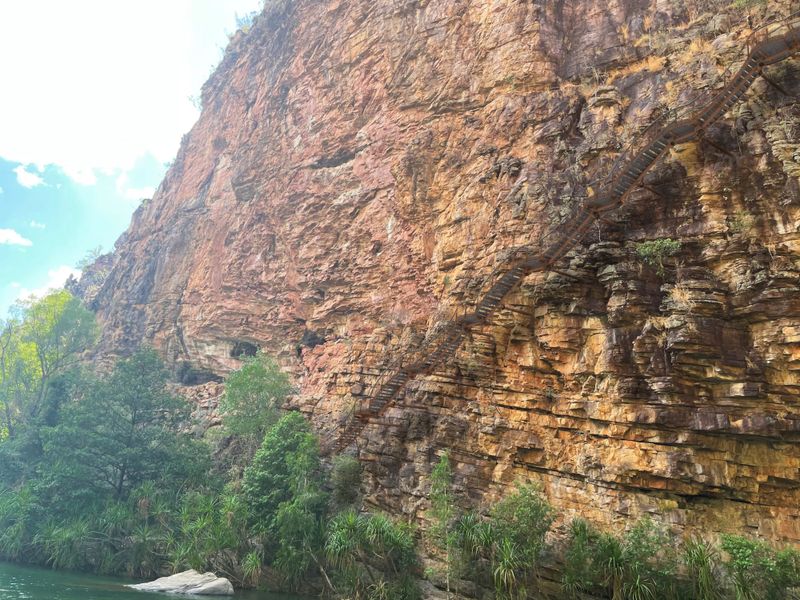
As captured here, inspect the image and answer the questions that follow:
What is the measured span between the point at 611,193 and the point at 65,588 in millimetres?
25489

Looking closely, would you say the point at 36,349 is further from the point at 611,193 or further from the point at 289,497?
the point at 611,193

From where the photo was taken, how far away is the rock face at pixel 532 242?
46.6ft

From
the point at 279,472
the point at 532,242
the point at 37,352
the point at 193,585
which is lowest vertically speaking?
the point at 193,585

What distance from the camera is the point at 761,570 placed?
460 inches

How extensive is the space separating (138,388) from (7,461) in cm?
944

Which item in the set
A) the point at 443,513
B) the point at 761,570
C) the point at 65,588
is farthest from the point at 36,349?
the point at 761,570

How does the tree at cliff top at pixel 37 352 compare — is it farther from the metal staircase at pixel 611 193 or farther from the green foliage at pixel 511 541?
the green foliage at pixel 511 541

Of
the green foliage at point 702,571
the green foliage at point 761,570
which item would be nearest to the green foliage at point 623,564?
the green foliage at point 702,571

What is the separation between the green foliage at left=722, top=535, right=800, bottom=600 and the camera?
37.3ft

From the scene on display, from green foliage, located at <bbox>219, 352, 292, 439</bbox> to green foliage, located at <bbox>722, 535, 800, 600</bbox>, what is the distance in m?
21.0

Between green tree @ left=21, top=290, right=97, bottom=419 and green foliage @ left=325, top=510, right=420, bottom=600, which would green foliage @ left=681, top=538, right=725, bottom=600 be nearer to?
green foliage @ left=325, top=510, right=420, bottom=600

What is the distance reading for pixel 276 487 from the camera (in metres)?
21.9

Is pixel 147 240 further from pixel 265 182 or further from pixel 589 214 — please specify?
pixel 589 214

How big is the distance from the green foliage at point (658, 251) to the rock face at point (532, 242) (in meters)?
0.23
